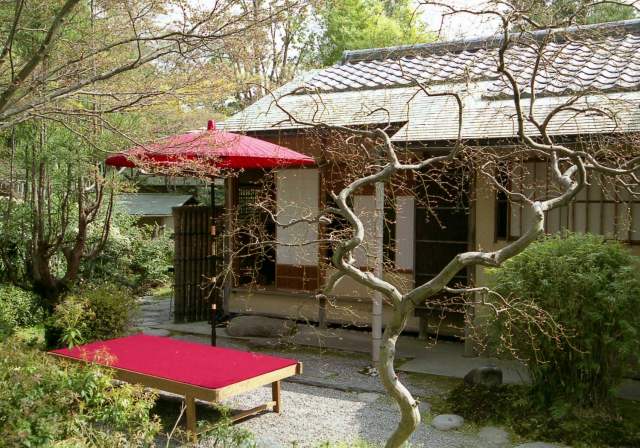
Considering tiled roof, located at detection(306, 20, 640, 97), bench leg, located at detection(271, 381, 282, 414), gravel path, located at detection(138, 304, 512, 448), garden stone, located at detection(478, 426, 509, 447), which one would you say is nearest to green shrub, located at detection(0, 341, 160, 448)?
gravel path, located at detection(138, 304, 512, 448)

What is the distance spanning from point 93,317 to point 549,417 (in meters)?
5.76

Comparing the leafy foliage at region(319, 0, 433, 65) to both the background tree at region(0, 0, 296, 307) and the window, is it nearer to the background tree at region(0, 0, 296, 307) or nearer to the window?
the background tree at region(0, 0, 296, 307)

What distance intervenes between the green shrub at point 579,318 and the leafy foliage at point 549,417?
14cm

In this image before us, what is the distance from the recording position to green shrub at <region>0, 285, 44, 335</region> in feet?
34.5

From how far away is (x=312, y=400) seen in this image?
7312 millimetres

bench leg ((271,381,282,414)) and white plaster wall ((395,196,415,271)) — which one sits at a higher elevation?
white plaster wall ((395,196,415,271))

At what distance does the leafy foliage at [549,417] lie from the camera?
5.80 metres

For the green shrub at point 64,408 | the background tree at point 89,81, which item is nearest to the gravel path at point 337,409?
the green shrub at point 64,408

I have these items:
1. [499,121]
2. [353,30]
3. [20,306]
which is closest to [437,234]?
[499,121]

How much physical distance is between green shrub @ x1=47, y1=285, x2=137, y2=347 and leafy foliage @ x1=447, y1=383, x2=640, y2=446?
4589 millimetres

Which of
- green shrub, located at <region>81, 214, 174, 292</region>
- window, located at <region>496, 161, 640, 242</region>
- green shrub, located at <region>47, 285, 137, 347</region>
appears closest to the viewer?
window, located at <region>496, 161, 640, 242</region>

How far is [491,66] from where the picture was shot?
10.1m

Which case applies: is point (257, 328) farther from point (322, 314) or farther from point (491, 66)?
point (491, 66)

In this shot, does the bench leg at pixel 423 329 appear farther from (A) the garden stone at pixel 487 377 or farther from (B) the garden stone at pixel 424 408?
(B) the garden stone at pixel 424 408
